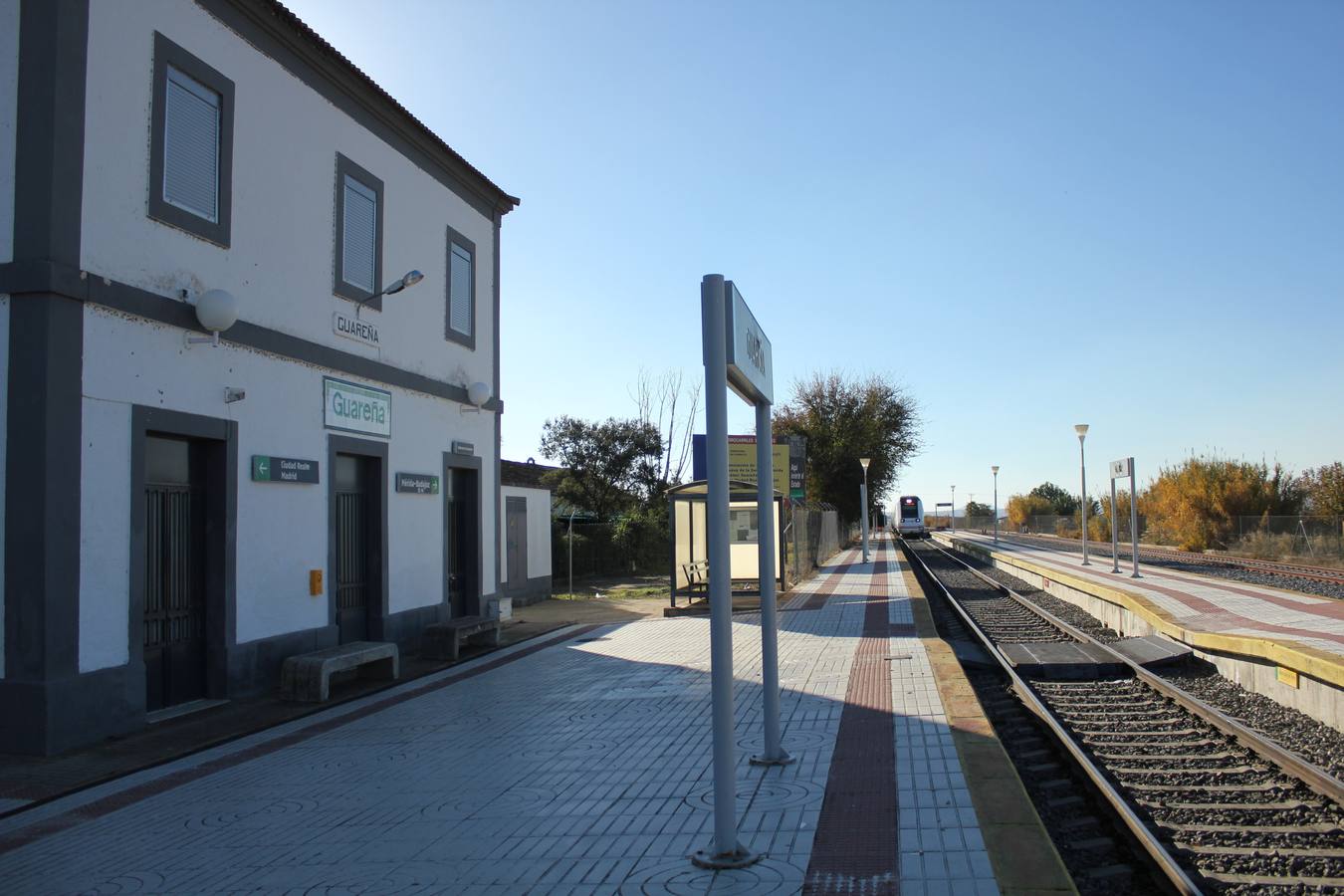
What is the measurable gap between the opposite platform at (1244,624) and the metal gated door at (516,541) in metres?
11.4

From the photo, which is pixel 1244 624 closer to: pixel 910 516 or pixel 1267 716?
pixel 1267 716

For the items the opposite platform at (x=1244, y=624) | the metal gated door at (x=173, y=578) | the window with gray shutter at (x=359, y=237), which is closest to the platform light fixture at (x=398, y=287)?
the window with gray shutter at (x=359, y=237)

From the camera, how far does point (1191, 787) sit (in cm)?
629

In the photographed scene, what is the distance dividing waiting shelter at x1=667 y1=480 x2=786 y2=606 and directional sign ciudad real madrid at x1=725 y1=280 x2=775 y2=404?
11.0 metres

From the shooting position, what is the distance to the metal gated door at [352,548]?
12.2 metres

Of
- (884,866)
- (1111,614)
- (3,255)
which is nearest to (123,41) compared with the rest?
(3,255)

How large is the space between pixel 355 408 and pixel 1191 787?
379 inches

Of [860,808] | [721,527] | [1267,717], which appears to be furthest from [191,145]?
[1267,717]

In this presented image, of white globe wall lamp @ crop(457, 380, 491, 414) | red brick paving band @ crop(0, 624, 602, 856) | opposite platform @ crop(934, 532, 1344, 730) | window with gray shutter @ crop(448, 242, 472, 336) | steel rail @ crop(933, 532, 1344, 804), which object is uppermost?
window with gray shutter @ crop(448, 242, 472, 336)

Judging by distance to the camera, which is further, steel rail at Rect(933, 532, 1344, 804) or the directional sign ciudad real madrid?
steel rail at Rect(933, 532, 1344, 804)

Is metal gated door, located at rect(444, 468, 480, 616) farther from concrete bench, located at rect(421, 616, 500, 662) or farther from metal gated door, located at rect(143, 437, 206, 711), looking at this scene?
metal gated door, located at rect(143, 437, 206, 711)

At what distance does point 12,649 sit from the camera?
761 cm

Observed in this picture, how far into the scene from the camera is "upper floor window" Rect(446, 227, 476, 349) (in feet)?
49.7

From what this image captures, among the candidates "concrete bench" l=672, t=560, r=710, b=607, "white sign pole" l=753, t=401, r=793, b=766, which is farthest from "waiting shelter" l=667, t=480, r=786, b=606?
"white sign pole" l=753, t=401, r=793, b=766
